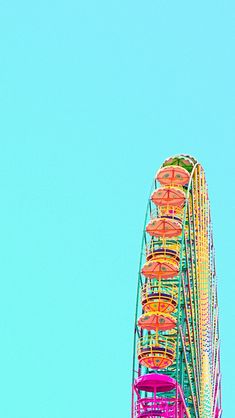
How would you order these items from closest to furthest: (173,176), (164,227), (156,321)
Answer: (156,321) → (164,227) → (173,176)

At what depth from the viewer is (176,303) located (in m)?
65.6

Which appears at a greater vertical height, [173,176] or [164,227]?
[173,176]

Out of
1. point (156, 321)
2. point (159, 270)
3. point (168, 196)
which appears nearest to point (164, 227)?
point (168, 196)

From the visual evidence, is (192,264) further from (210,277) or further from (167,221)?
(210,277)

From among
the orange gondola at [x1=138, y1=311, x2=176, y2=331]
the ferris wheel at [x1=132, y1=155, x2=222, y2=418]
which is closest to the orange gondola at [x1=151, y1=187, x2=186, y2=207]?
the ferris wheel at [x1=132, y1=155, x2=222, y2=418]

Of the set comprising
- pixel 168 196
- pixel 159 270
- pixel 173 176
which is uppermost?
pixel 173 176

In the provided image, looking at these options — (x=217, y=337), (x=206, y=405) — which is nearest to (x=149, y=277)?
(x=206, y=405)

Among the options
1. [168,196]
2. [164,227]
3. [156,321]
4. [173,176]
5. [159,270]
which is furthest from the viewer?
[173,176]

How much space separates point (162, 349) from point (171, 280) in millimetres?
5459

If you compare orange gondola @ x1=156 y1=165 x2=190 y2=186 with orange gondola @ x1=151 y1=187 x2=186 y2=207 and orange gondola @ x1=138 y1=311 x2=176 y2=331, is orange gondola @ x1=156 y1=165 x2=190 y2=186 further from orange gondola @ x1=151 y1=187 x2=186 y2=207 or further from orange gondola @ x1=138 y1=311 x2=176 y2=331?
orange gondola @ x1=138 y1=311 x2=176 y2=331

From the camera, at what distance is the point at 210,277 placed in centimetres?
8094

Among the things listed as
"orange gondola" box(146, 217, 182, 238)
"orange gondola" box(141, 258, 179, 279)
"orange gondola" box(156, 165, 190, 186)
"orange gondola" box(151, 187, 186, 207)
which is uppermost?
"orange gondola" box(156, 165, 190, 186)

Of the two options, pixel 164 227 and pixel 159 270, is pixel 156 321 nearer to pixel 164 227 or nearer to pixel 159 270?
pixel 159 270

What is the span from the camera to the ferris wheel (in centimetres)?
6328
